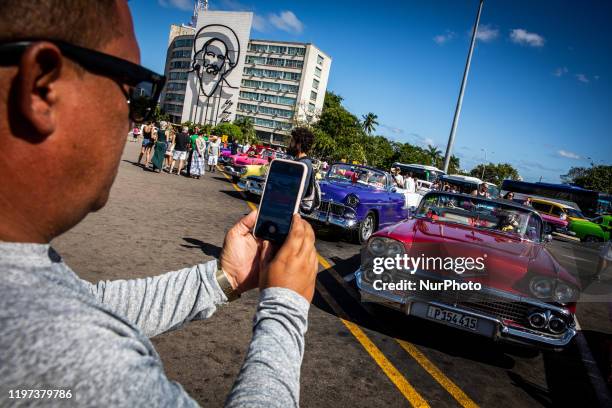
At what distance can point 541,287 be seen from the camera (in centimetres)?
340

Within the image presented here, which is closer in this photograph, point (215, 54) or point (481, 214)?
point (481, 214)

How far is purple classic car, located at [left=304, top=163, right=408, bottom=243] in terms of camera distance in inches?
303

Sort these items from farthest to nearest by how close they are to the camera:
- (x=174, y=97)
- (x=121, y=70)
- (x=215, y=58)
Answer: (x=174, y=97) < (x=215, y=58) < (x=121, y=70)

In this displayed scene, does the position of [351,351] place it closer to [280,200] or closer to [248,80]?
[280,200]

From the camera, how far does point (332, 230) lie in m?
9.24

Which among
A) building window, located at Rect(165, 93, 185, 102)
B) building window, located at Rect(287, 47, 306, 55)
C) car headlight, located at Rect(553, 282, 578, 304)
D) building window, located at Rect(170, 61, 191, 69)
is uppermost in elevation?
building window, located at Rect(287, 47, 306, 55)

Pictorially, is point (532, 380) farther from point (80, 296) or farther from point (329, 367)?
point (80, 296)

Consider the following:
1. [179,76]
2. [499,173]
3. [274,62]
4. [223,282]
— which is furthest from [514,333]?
[499,173]

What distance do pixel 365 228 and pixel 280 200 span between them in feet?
22.7

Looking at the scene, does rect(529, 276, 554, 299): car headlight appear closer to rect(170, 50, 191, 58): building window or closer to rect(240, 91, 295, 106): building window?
rect(240, 91, 295, 106): building window

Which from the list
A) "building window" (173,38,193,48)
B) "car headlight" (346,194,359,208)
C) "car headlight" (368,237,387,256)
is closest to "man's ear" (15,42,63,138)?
"car headlight" (368,237,387,256)

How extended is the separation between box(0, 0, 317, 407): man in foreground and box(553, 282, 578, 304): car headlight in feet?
11.4

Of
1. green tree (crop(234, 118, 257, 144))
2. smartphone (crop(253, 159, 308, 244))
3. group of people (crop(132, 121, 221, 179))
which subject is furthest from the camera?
green tree (crop(234, 118, 257, 144))

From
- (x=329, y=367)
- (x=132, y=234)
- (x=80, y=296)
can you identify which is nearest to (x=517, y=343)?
(x=329, y=367)
